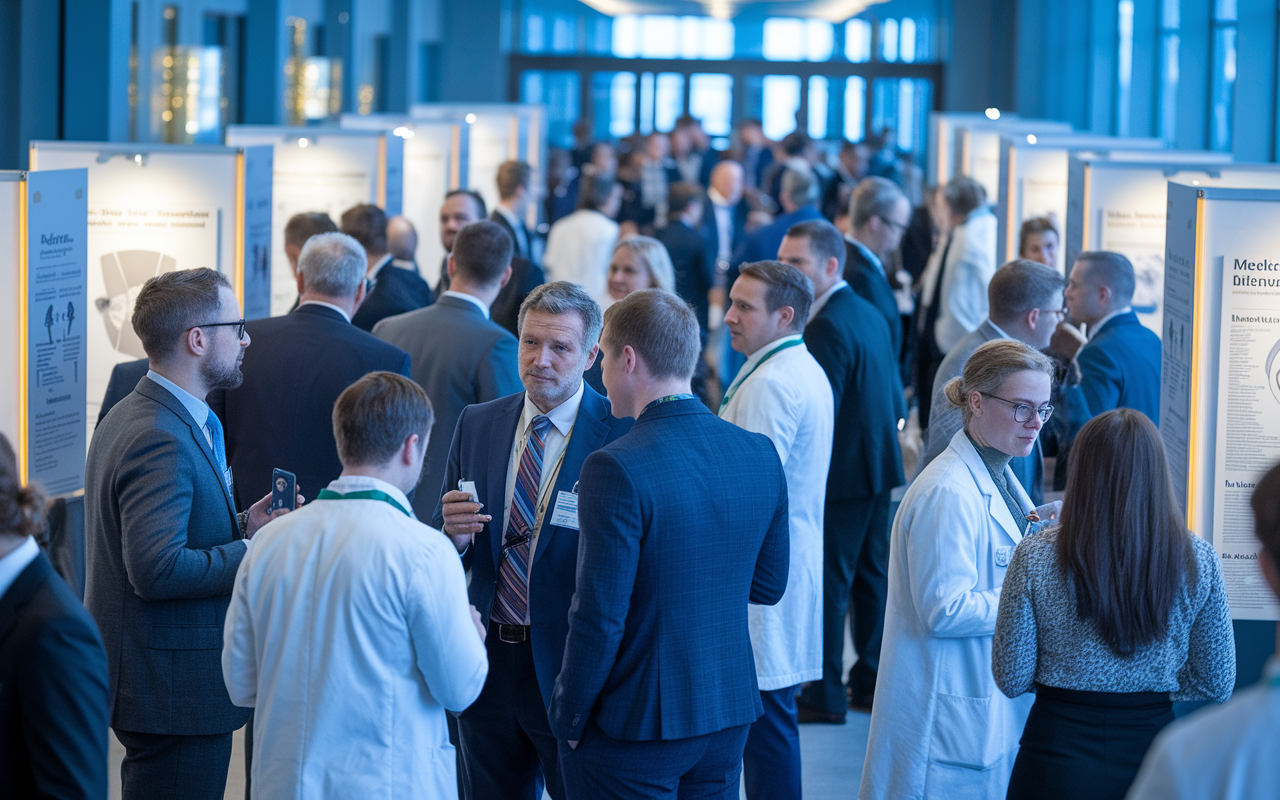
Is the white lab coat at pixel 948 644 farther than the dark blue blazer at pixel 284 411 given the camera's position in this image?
No

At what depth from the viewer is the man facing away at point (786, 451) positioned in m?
3.79

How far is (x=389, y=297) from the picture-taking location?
5684 millimetres

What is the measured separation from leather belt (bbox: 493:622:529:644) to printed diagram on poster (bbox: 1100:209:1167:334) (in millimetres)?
3677

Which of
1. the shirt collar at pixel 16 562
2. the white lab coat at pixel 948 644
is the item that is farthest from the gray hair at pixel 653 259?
the shirt collar at pixel 16 562

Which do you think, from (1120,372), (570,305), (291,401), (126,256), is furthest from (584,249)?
(570,305)

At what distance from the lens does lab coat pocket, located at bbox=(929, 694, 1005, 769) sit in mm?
3027

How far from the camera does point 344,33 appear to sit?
1531 centimetres

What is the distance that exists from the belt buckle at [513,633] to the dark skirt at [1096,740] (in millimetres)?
1137

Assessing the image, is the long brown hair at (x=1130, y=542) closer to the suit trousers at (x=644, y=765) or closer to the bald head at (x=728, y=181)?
the suit trousers at (x=644, y=765)

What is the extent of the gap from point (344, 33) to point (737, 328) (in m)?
12.5

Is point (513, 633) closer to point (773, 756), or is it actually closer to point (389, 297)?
point (773, 756)

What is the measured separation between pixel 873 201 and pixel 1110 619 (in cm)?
433

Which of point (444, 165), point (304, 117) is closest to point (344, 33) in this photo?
point (304, 117)

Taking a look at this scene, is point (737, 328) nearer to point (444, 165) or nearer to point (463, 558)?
point (463, 558)
